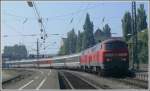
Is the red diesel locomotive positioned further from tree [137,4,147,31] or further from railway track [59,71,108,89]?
tree [137,4,147,31]

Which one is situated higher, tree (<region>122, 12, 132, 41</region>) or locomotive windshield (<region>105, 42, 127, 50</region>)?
tree (<region>122, 12, 132, 41</region>)

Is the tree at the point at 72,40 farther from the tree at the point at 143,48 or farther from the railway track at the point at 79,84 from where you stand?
the railway track at the point at 79,84

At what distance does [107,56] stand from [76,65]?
122 feet

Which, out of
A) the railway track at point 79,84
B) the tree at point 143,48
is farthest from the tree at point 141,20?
the railway track at point 79,84

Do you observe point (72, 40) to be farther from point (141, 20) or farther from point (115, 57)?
point (115, 57)

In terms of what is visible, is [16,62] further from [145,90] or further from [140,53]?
[145,90]

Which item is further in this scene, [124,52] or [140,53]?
[140,53]

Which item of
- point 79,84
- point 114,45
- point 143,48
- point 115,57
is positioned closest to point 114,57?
point 115,57

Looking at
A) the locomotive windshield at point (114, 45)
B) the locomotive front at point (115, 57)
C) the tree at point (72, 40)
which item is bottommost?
the locomotive front at point (115, 57)

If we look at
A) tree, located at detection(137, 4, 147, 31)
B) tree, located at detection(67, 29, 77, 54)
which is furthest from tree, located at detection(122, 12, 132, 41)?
tree, located at detection(67, 29, 77, 54)

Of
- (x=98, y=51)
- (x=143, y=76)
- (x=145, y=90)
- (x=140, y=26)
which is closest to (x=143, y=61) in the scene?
(x=140, y=26)

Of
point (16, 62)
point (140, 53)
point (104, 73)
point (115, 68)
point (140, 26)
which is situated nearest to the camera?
point (115, 68)

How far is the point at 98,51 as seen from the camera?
1673 inches

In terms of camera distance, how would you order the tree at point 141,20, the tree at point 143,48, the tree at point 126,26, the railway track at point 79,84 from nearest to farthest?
1. the railway track at point 79,84
2. the tree at point 143,48
3. the tree at point 141,20
4. the tree at point 126,26
